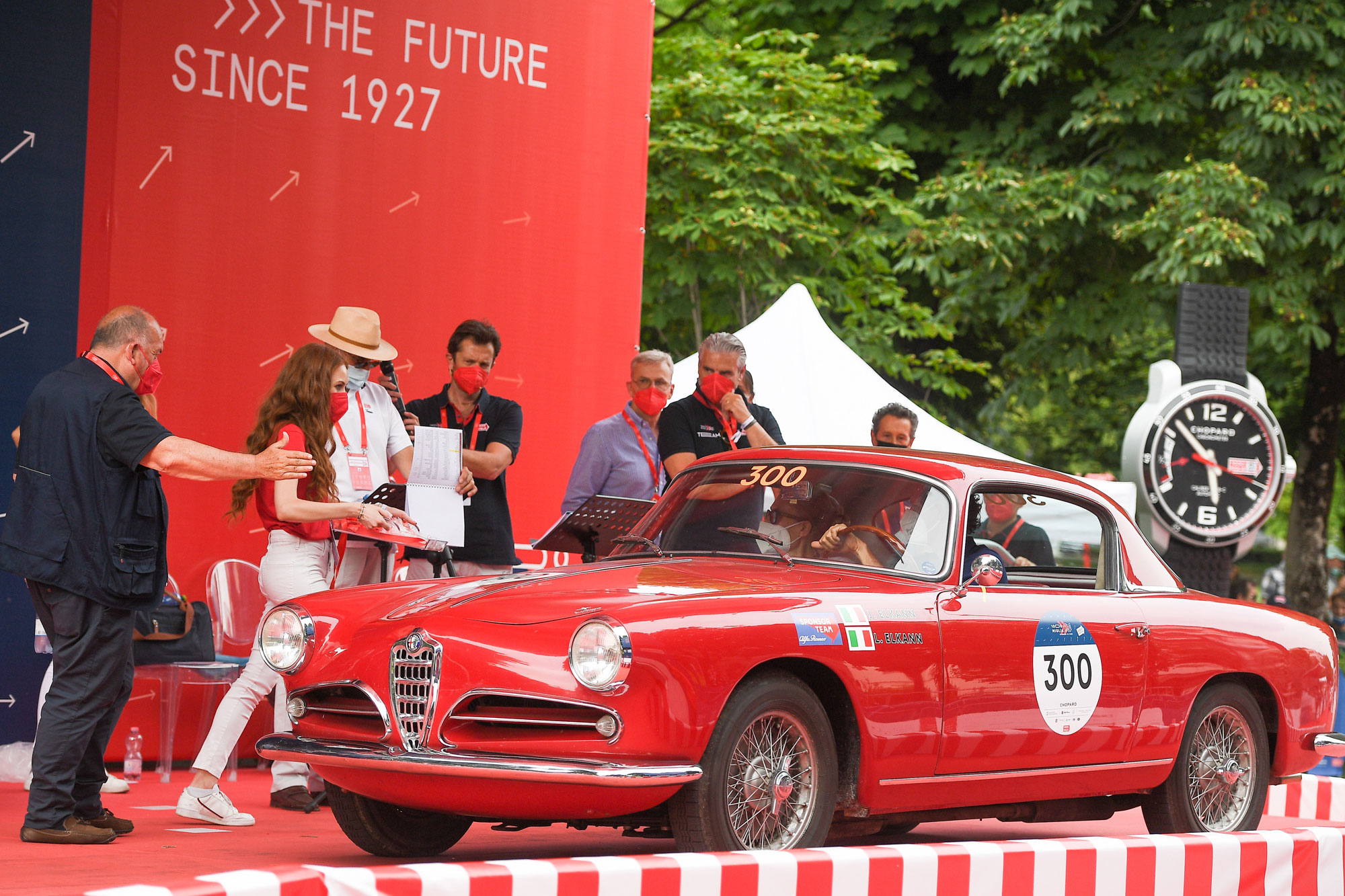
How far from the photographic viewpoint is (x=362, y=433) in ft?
24.7

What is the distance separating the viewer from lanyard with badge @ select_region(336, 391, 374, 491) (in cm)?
743

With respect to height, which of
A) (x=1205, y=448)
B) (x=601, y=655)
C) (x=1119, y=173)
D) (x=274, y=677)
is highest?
(x=1119, y=173)

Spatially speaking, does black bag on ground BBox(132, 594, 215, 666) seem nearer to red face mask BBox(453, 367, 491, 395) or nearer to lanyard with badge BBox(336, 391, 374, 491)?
lanyard with badge BBox(336, 391, 374, 491)

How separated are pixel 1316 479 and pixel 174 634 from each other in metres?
15.6

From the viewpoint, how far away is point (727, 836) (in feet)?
16.8

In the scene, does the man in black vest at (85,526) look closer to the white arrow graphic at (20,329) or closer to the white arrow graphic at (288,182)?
the white arrow graphic at (20,329)

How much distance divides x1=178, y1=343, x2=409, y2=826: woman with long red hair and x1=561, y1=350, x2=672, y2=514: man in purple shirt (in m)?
1.67

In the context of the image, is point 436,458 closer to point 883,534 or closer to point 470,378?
point 470,378

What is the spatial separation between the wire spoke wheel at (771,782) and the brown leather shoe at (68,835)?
2.54m

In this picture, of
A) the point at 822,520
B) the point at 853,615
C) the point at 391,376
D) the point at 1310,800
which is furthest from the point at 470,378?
the point at 1310,800

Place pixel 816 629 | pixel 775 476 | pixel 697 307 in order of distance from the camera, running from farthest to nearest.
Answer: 1. pixel 697 307
2. pixel 775 476
3. pixel 816 629

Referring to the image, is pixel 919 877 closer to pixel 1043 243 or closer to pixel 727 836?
pixel 727 836

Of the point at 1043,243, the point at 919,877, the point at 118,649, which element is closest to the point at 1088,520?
the point at 919,877

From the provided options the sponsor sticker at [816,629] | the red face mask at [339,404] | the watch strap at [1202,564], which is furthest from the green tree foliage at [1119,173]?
the sponsor sticker at [816,629]
